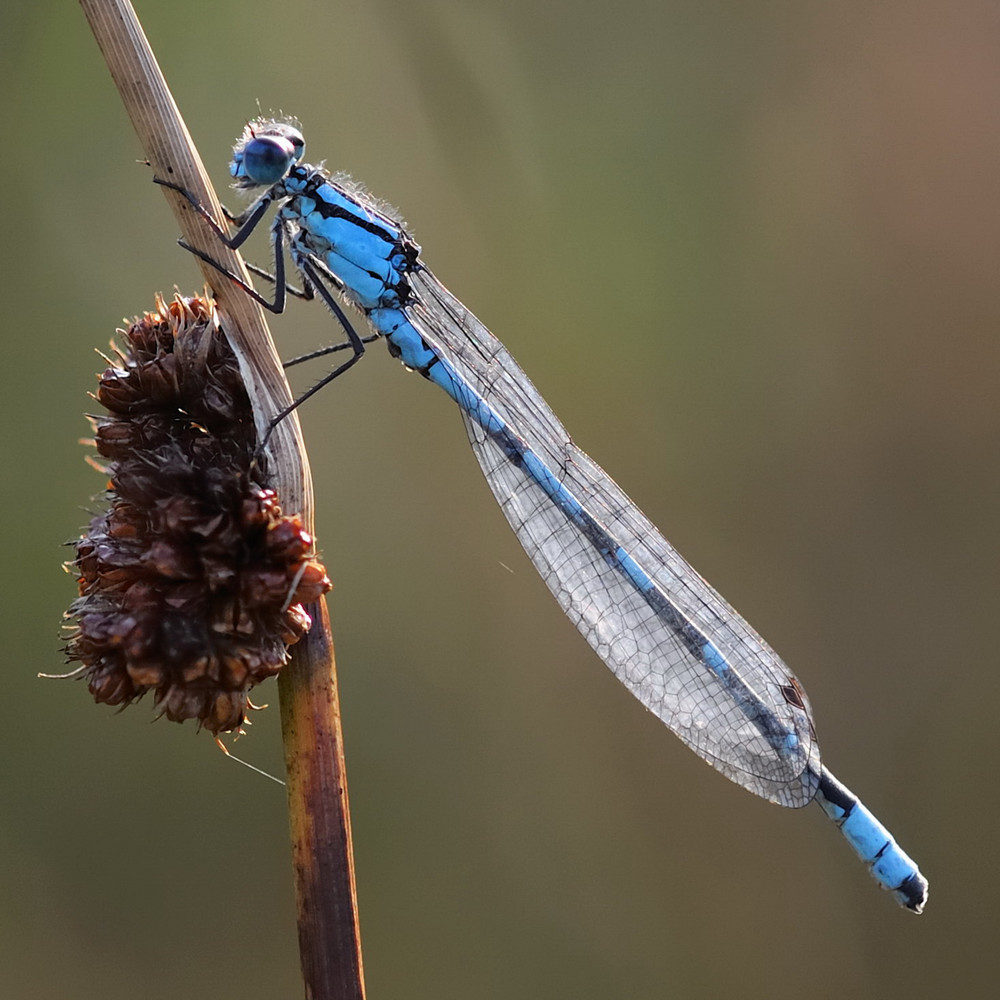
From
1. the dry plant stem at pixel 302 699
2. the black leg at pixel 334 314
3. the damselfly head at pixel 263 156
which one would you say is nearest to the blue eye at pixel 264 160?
the damselfly head at pixel 263 156

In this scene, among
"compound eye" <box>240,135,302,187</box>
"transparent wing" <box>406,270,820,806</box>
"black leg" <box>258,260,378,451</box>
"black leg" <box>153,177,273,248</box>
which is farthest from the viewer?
"transparent wing" <box>406,270,820,806</box>

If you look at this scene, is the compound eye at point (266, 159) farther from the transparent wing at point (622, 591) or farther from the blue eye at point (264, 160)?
the transparent wing at point (622, 591)

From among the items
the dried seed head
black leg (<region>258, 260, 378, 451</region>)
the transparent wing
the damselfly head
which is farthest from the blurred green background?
the dried seed head

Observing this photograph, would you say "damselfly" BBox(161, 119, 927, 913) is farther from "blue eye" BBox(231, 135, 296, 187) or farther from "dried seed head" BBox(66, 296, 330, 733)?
"dried seed head" BBox(66, 296, 330, 733)

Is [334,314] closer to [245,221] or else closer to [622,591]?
[245,221]

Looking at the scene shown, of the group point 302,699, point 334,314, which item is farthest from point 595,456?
point 302,699

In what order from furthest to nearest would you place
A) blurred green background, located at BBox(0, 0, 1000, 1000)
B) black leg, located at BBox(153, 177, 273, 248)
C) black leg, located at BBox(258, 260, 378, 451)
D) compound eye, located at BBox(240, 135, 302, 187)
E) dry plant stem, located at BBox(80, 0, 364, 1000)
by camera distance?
blurred green background, located at BBox(0, 0, 1000, 1000)
black leg, located at BBox(258, 260, 378, 451)
compound eye, located at BBox(240, 135, 302, 187)
black leg, located at BBox(153, 177, 273, 248)
dry plant stem, located at BBox(80, 0, 364, 1000)

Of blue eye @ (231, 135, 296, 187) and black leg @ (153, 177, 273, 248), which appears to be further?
blue eye @ (231, 135, 296, 187)
